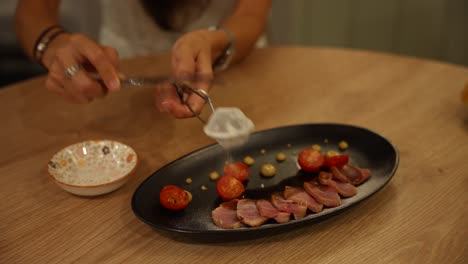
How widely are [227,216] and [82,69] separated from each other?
0.48 metres

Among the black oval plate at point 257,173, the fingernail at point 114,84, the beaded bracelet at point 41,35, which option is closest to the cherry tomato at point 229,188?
the black oval plate at point 257,173

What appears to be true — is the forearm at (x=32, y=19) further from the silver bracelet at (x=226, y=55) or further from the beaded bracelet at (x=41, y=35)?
the silver bracelet at (x=226, y=55)

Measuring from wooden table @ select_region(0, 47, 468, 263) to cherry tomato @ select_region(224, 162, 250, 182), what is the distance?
0.16 meters

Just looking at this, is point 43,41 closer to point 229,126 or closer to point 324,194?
point 229,126

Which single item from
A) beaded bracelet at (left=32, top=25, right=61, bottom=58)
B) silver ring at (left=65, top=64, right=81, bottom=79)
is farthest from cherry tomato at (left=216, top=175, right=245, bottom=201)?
beaded bracelet at (left=32, top=25, right=61, bottom=58)

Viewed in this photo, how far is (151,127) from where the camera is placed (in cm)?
120

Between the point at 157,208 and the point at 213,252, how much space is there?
0.46 ft

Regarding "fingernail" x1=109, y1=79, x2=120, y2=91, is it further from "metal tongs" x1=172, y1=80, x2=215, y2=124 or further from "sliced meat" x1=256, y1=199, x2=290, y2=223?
"sliced meat" x1=256, y1=199, x2=290, y2=223

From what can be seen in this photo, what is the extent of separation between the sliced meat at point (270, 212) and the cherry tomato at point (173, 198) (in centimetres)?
13

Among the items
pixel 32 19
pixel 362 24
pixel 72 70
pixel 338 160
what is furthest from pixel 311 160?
pixel 362 24

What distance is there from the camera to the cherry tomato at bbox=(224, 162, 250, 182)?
3.12 ft

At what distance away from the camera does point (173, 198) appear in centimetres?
87

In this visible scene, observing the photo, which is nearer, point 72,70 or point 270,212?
point 270,212

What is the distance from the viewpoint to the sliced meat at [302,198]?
829mm
